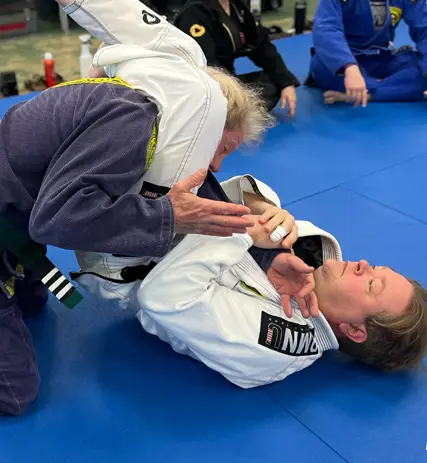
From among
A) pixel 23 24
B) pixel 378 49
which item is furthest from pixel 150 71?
pixel 23 24

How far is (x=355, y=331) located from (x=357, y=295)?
0.10m

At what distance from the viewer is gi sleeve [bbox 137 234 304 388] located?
5.08 feet

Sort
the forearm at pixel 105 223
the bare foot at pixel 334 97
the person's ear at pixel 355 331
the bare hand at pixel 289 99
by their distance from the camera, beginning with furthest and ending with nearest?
the bare foot at pixel 334 97, the bare hand at pixel 289 99, the person's ear at pixel 355 331, the forearm at pixel 105 223

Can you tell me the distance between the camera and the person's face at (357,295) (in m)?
1.64

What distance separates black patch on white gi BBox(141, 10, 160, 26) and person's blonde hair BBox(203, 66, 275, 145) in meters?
0.21

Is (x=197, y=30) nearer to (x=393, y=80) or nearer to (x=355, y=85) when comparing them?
(x=355, y=85)

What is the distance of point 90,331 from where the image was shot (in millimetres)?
1850

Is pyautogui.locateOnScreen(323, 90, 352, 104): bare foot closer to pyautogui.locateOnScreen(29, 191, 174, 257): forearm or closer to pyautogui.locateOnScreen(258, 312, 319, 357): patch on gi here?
pyautogui.locateOnScreen(258, 312, 319, 357): patch on gi

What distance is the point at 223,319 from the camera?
5.12 ft

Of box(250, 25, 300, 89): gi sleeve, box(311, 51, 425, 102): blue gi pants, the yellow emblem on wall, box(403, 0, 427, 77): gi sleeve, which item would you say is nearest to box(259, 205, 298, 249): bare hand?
box(250, 25, 300, 89): gi sleeve

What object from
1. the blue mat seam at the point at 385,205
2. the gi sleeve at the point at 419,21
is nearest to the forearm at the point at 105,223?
the blue mat seam at the point at 385,205

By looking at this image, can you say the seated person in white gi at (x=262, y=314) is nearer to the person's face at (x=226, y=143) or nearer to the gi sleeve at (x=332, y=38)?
the person's face at (x=226, y=143)

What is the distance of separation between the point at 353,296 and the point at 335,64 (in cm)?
214

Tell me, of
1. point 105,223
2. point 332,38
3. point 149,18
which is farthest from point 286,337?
point 332,38
